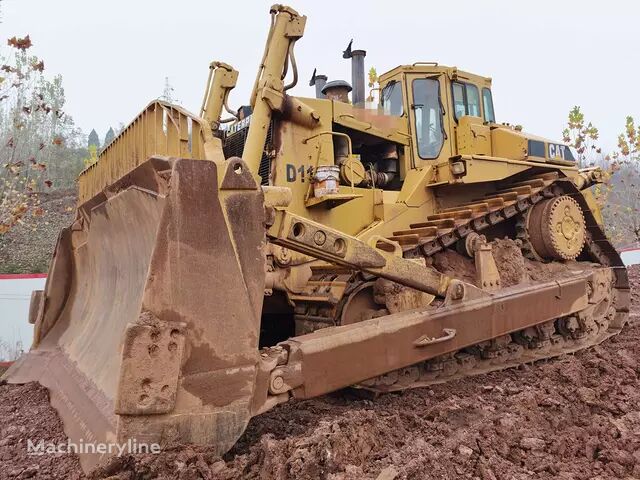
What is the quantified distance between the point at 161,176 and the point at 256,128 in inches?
91.7

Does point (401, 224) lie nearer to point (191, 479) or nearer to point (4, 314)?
point (191, 479)

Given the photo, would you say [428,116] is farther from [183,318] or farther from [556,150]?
[183,318]

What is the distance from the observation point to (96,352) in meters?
3.22

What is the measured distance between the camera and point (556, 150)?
6336 millimetres

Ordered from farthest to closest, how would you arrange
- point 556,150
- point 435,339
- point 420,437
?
point 556,150 → point 435,339 → point 420,437

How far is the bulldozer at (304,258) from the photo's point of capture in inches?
95.9

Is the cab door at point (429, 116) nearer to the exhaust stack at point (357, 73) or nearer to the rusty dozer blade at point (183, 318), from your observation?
the exhaust stack at point (357, 73)

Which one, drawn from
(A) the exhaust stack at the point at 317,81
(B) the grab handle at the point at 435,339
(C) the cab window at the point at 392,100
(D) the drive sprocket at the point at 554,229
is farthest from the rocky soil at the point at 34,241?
(B) the grab handle at the point at 435,339

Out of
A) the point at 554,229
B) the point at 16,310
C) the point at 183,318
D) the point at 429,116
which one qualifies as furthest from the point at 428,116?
the point at 16,310

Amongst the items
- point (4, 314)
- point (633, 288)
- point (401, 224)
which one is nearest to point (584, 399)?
point (401, 224)

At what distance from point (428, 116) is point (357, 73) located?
107 centimetres

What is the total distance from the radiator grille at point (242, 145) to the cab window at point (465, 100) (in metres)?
2.28

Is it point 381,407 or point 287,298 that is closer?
point 381,407
